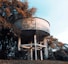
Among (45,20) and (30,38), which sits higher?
(45,20)

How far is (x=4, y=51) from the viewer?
3403 cm

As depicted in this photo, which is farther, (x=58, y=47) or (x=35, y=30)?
(x=58, y=47)

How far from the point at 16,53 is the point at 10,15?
5.74 metres

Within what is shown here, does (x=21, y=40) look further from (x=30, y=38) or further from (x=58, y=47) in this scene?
(x=58, y=47)

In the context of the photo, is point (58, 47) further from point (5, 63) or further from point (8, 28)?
point (5, 63)

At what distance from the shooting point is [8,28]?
29594mm

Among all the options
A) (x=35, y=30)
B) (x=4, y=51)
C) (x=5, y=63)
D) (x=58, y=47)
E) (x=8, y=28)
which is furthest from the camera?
(x=58, y=47)

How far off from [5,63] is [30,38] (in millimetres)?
10202

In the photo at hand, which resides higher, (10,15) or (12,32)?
(10,15)

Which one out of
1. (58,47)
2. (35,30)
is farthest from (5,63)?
(58,47)

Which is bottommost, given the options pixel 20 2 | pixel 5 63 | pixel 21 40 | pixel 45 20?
pixel 5 63

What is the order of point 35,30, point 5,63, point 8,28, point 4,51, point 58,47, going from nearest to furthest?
point 5,63 < point 35,30 < point 8,28 < point 4,51 < point 58,47

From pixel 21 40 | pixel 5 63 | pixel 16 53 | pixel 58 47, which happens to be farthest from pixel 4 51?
pixel 5 63

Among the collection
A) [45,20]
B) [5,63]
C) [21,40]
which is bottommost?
[5,63]
